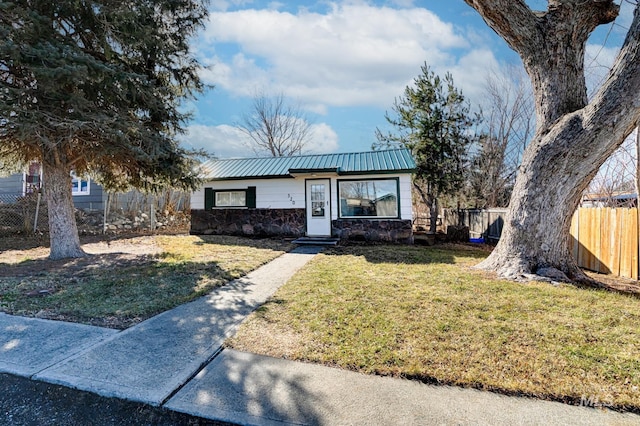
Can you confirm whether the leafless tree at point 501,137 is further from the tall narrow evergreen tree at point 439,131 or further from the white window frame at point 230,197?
the white window frame at point 230,197

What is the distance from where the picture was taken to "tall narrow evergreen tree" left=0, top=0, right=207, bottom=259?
5.43m

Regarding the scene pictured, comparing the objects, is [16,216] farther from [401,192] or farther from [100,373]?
[401,192]

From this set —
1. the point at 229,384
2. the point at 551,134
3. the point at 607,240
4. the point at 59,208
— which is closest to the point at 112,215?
the point at 59,208

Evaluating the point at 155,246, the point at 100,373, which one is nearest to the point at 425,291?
the point at 100,373

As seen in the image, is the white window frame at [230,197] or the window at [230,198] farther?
the white window frame at [230,197]

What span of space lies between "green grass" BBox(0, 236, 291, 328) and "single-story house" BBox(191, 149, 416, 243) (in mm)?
3375

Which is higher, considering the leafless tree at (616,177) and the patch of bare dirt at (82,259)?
the leafless tree at (616,177)

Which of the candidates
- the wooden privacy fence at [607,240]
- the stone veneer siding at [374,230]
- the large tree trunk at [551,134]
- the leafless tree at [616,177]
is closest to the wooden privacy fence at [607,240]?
the wooden privacy fence at [607,240]

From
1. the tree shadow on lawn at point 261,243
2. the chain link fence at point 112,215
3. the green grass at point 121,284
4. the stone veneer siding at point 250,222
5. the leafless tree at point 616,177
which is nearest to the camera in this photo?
the green grass at point 121,284

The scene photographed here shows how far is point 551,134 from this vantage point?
17.0ft

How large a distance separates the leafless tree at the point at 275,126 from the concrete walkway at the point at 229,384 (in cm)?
2085

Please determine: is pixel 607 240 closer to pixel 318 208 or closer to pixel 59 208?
pixel 318 208

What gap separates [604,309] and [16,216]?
16035 millimetres

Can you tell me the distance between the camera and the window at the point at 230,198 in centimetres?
1163
